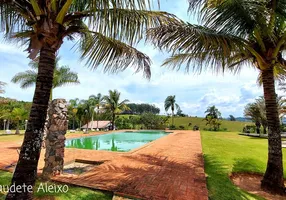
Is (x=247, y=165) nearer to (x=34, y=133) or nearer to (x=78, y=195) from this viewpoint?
(x=78, y=195)

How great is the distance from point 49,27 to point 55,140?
405cm

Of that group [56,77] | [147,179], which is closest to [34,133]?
[147,179]

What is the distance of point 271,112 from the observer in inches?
223

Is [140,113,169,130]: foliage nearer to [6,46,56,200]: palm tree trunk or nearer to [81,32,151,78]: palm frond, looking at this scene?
[81,32,151,78]: palm frond

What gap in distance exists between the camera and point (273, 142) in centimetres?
564

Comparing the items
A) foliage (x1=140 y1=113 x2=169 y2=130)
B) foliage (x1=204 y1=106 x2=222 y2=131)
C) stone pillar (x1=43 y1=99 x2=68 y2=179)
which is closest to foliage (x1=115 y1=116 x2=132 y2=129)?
foliage (x1=140 y1=113 x2=169 y2=130)

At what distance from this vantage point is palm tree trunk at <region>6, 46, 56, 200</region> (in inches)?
107

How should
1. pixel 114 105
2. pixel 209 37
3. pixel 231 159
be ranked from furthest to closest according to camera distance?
pixel 114 105 < pixel 231 159 < pixel 209 37

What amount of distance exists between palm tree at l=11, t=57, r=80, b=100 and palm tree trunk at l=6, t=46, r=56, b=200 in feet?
32.7

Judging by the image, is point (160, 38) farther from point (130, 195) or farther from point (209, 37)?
point (130, 195)

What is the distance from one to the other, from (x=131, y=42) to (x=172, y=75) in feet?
10.7

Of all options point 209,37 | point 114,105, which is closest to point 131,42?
point 209,37

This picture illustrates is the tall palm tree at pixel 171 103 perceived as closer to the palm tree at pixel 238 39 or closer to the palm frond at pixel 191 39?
the palm tree at pixel 238 39

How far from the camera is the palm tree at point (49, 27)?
2.77 m
